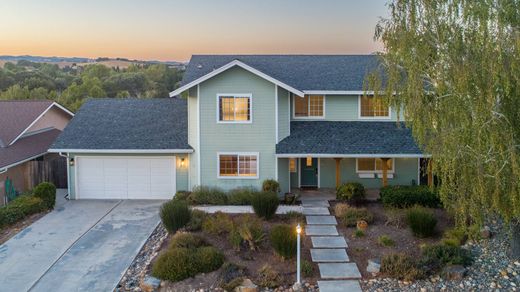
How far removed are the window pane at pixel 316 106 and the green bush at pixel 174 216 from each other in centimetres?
795

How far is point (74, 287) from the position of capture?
10602 millimetres

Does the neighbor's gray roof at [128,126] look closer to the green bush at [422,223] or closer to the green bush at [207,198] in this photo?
the green bush at [207,198]

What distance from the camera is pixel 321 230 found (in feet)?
46.2

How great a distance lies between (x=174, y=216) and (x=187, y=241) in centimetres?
166

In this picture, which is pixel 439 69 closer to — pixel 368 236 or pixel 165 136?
pixel 368 236

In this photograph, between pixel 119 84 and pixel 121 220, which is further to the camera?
pixel 119 84

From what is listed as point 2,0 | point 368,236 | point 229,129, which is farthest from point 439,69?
point 2,0

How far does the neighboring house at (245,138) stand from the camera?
1745cm

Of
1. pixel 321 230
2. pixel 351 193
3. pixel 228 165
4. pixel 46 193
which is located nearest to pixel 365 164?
pixel 351 193

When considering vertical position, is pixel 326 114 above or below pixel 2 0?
below

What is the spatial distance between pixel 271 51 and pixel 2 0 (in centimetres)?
1760

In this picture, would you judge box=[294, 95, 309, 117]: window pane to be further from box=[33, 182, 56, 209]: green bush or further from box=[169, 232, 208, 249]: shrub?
box=[33, 182, 56, 209]: green bush

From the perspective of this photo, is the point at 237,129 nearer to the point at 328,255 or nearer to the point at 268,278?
the point at 328,255

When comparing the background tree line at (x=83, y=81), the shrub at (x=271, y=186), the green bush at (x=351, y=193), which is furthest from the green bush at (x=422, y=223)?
the background tree line at (x=83, y=81)
